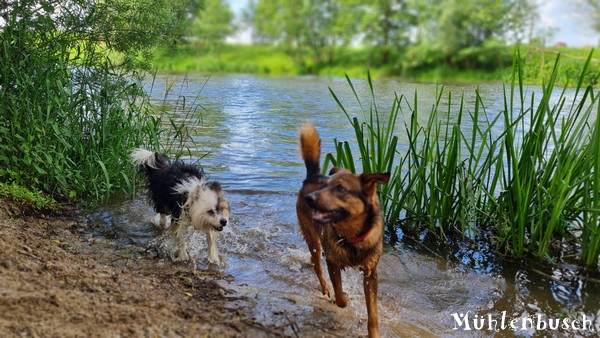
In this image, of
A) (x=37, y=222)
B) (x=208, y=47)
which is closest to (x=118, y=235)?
(x=37, y=222)

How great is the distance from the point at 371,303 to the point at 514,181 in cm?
184

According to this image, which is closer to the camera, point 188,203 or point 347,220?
point 347,220

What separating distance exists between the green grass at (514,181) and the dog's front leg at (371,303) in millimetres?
1392

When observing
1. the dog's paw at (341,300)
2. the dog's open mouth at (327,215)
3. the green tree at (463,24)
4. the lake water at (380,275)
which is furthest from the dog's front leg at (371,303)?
the green tree at (463,24)

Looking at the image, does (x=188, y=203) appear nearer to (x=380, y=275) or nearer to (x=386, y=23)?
(x=380, y=275)

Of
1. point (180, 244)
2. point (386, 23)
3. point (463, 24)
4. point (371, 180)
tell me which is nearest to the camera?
point (371, 180)

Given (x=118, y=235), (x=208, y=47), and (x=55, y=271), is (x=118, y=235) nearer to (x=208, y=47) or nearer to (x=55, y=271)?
(x=55, y=271)

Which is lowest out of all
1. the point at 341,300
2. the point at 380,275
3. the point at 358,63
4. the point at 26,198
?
the point at 358,63

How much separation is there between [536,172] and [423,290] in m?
1.38

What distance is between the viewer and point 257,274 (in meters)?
4.10

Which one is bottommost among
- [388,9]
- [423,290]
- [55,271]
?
[423,290]

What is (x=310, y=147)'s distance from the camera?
359 cm

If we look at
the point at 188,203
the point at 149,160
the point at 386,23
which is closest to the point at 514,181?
the point at 188,203

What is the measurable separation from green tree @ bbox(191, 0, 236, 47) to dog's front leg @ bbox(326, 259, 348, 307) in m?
24.7
